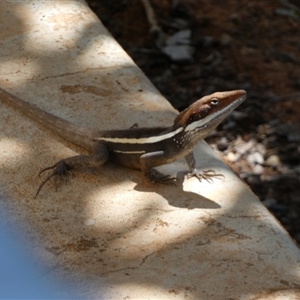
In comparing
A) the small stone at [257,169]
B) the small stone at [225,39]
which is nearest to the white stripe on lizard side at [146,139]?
the small stone at [257,169]

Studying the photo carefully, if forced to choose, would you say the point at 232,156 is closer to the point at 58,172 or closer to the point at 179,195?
the point at 179,195

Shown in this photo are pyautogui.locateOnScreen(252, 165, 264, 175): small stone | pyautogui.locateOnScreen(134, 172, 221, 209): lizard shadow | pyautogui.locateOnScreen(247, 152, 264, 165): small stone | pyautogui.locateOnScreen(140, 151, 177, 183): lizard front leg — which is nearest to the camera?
pyautogui.locateOnScreen(134, 172, 221, 209): lizard shadow

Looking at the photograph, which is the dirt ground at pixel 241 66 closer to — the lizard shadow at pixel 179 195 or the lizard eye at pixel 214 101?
the lizard shadow at pixel 179 195

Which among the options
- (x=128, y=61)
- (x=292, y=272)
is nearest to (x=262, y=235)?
(x=292, y=272)

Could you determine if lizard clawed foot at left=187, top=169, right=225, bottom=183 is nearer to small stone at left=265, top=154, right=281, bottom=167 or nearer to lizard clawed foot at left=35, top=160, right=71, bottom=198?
lizard clawed foot at left=35, top=160, right=71, bottom=198

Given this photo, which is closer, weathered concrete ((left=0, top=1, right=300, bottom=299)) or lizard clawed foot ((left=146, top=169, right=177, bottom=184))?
weathered concrete ((left=0, top=1, right=300, bottom=299))

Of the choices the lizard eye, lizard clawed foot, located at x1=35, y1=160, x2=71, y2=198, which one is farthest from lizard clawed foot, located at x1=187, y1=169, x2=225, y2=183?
lizard clawed foot, located at x1=35, y1=160, x2=71, y2=198

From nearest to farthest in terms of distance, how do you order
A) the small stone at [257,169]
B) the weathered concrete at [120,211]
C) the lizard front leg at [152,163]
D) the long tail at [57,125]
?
the weathered concrete at [120,211]
the lizard front leg at [152,163]
the long tail at [57,125]
the small stone at [257,169]
